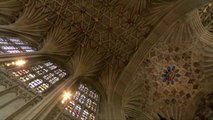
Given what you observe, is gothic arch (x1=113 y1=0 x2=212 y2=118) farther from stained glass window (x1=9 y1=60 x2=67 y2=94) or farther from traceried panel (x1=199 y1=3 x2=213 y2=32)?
stained glass window (x1=9 y1=60 x2=67 y2=94)

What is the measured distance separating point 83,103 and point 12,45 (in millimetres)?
4006

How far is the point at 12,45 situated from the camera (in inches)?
469

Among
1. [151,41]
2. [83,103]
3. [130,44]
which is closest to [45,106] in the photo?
[83,103]

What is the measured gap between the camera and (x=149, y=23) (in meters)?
15.2

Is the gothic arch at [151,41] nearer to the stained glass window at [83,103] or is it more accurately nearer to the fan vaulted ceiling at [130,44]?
the fan vaulted ceiling at [130,44]

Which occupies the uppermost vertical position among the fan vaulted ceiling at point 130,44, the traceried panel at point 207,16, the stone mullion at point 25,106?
the traceried panel at point 207,16

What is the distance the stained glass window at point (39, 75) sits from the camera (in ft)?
33.1

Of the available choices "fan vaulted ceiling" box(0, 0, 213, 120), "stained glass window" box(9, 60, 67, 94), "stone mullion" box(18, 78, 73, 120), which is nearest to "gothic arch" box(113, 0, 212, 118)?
"fan vaulted ceiling" box(0, 0, 213, 120)

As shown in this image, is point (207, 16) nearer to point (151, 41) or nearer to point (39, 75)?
point (151, 41)

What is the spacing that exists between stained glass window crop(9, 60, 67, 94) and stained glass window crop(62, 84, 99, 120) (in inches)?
41.9

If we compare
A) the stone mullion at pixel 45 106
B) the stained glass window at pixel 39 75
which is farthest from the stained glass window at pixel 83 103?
the stained glass window at pixel 39 75

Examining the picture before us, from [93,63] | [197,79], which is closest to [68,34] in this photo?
[93,63]

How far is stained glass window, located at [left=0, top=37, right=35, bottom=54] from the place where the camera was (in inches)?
435

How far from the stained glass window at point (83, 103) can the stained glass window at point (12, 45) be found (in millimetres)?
3059
